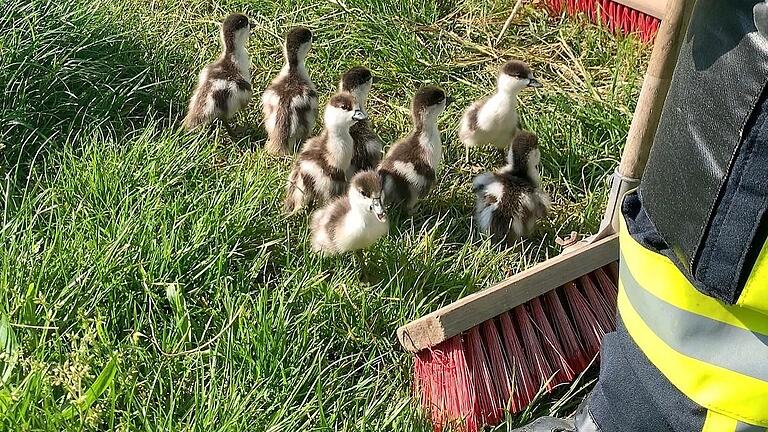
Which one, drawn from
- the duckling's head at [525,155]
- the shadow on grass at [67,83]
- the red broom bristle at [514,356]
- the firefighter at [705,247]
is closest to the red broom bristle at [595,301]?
the red broom bristle at [514,356]

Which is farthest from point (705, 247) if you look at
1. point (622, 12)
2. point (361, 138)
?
point (622, 12)

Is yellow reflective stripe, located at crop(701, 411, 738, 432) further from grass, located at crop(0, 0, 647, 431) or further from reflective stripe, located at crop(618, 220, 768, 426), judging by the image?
grass, located at crop(0, 0, 647, 431)

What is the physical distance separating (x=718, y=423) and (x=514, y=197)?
1.37 m

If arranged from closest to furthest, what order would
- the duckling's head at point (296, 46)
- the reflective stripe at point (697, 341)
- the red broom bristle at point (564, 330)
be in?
the reflective stripe at point (697, 341)
the red broom bristle at point (564, 330)
the duckling's head at point (296, 46)

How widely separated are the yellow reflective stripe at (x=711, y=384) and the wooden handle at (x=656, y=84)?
0.87 meters

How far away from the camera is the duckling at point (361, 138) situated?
2.91m

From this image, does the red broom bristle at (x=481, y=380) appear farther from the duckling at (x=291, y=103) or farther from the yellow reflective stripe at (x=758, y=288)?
the duckling at (x=291, y=103)

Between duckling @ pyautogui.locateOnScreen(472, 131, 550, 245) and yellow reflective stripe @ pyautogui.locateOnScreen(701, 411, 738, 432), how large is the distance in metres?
1.32

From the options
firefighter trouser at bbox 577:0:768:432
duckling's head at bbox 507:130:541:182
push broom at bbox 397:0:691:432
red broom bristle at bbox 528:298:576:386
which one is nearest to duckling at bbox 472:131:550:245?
duckling's head at bbox 507:130:541:182

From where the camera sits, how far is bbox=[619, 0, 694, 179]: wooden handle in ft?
7.11

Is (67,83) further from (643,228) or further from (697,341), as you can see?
(697,341)

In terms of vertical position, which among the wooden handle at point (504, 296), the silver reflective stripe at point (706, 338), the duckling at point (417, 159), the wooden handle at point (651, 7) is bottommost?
the wooden handle at point (651, 7)

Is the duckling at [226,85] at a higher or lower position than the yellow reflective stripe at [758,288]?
lower

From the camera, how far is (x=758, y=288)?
1232mm
